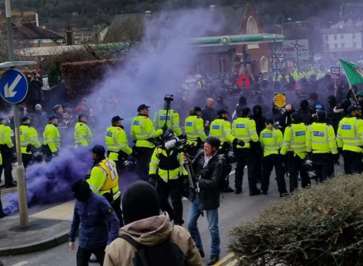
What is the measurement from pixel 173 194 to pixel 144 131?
4.03 m

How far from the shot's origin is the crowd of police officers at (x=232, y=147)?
995 centimetres

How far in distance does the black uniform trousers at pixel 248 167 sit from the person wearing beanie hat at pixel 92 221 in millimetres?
6350

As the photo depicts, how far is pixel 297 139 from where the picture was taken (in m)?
12.2

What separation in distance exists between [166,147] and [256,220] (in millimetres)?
4517

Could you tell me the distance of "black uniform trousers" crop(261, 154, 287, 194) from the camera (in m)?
12.7

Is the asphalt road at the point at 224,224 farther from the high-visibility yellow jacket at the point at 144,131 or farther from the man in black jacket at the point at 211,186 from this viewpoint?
the high-visibility yellow jacket at the point at 144,131

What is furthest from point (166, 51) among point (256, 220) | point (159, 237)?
point (159, 237)

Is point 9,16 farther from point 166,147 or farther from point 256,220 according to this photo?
point 256,220

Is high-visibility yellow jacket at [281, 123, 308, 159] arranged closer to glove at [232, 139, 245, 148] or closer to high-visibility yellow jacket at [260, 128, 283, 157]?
high-visibility yellow jacket at [260, 128, 283, 157]

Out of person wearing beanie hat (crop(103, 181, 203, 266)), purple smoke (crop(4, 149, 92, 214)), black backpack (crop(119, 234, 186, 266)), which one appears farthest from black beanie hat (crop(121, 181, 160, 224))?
purple smoke (crop(4, 149, 92, 214))

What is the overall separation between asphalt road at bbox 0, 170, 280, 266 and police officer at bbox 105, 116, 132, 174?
5.45 feet

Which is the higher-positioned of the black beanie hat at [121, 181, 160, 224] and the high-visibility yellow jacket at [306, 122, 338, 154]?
the black beanie hat at [121, 181, 160, 224]

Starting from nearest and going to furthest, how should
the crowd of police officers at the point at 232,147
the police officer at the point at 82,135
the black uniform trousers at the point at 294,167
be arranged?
the crowd of police officers at the point at 232,147, the black uniform trousers at the point at 294,167, the police officer at the point at 82,135

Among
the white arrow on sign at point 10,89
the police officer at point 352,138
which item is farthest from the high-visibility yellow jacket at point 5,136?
the police officer at point 352,138
